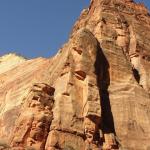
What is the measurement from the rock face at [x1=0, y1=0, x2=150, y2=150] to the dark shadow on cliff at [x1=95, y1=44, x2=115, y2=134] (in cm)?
9

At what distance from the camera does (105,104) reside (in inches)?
1944

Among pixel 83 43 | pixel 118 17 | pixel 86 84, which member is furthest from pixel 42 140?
pixel 118 17

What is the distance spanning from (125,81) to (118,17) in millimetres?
12269

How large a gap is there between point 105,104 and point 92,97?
3.32 meters

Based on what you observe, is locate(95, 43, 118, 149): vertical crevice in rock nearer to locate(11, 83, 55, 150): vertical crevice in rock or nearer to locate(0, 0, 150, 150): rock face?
locate(0, 0, 150, 150): rock face

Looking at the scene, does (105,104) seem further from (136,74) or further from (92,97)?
(136,74)

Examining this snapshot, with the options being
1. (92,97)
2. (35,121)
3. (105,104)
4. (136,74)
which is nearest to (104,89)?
(105,104)

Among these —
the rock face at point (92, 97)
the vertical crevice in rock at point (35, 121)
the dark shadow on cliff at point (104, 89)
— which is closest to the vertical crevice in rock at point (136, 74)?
the rock face at point (92, 97)

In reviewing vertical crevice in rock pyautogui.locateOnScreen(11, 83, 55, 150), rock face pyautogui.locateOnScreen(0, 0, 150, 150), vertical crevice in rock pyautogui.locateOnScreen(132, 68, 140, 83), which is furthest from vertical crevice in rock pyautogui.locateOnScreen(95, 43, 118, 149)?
vertical crevice in rock pyautogui.locateOnScreen(11, 83, 55, 150)

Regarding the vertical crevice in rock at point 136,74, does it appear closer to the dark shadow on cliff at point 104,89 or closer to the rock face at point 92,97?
the rock face at point 92,97

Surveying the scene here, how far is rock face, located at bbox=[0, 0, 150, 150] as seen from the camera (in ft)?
143

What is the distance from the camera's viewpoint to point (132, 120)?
157 ft

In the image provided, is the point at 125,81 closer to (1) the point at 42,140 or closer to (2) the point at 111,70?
(2) the point at 111,70

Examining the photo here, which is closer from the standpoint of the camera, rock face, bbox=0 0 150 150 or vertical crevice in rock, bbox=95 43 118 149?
rock face, bbox=0 0 150 150
